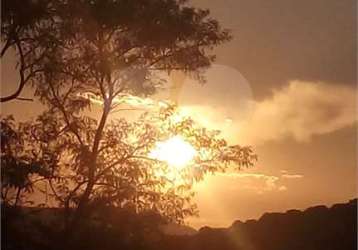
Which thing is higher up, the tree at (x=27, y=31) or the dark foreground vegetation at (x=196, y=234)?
the tree at (x=27, y=31)

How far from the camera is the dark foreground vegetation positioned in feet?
56.4

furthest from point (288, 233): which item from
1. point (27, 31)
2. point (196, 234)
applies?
point (27, 31)

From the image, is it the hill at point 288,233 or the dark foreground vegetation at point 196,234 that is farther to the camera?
the hill at point 288,233

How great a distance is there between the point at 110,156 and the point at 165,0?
4.30 meters

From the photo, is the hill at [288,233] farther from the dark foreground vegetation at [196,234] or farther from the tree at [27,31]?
the tree at [27,31]

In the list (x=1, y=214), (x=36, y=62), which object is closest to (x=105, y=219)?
(x=1, y=214)

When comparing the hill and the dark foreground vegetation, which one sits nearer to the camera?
the dark foreground vegetation

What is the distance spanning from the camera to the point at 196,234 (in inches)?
828

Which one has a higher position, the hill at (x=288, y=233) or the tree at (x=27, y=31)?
the tree at (x=27, y=31)

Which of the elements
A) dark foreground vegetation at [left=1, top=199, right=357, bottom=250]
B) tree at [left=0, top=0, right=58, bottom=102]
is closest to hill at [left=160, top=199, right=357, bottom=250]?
dark foreground vegetation at [left=1, top=199, right=357, bottom=250]

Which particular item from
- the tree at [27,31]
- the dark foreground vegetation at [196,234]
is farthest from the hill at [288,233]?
the tree at [27,31]

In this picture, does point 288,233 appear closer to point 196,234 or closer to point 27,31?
point 196,234

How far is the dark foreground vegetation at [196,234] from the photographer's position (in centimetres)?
1720

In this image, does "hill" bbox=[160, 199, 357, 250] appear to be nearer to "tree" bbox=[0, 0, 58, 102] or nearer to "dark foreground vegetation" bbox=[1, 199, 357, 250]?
"dark foreground vegetation" bbox=[1, 199, 357, 250]
